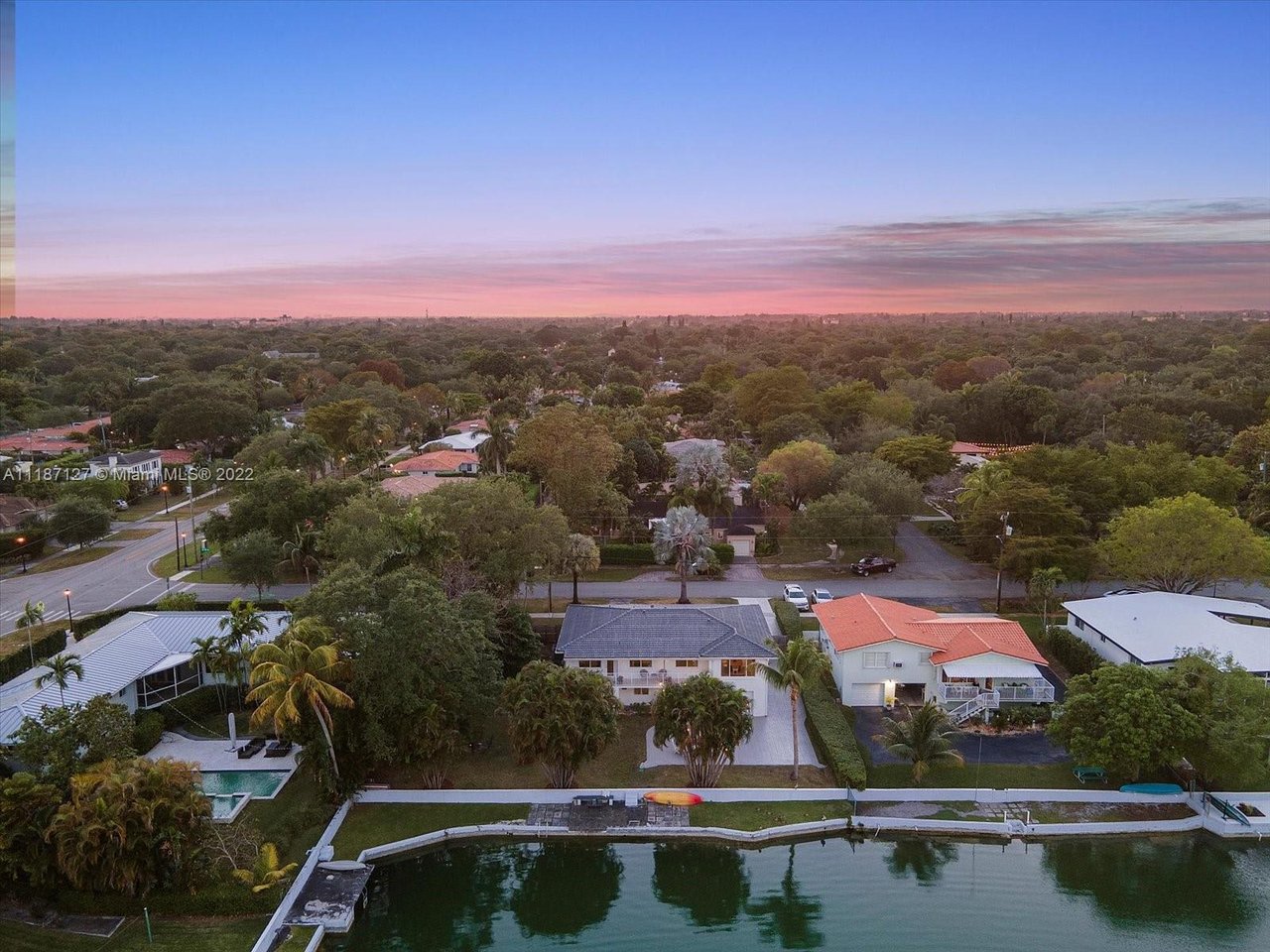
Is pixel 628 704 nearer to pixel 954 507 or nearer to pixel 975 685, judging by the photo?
pixel 975 685

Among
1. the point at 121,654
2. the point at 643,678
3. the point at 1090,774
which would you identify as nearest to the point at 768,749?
the point at 643,678

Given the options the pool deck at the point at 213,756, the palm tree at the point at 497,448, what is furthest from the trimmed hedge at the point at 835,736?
the palm tree at the point at 497,448

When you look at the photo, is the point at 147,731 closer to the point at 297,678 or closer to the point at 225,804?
the point at 225,804

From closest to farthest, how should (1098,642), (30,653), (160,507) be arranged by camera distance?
(30,653) < (1098,642) < (160,507)

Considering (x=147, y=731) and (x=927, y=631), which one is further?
(x=927, y=631)

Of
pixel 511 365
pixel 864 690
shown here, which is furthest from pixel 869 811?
pixel 511 365

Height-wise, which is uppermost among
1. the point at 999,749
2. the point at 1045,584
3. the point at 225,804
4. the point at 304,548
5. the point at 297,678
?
the point at 297,678
